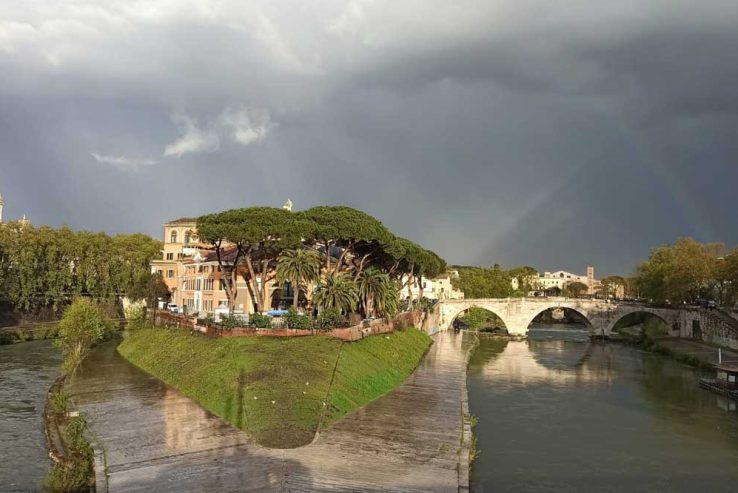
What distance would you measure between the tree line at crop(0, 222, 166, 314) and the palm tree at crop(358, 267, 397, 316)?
54.1m

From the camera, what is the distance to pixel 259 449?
28.5m

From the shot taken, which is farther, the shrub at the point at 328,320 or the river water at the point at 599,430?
the shrub at the point at 328,320

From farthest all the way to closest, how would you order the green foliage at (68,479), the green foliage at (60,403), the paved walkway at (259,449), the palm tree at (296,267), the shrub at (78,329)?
the shrub at (78,329), the palm tree at (296,267), the green foliage at (60,403), the green foliage at (68,479), the paved walkway at (259,449)

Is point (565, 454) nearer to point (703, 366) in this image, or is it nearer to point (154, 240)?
point (703, 366)

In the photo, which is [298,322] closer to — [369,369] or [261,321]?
[261,321]

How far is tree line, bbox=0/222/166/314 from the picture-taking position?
328 feet

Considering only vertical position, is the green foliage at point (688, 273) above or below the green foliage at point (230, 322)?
above

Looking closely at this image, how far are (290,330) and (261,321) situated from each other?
282cm

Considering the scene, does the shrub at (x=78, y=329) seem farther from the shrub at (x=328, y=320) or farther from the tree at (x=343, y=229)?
the shrub at (x=328, y=320)

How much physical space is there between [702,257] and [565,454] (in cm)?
7201

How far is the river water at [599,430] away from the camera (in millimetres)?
33219

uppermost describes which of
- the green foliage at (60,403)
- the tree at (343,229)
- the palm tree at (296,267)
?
the tree at (343,229)

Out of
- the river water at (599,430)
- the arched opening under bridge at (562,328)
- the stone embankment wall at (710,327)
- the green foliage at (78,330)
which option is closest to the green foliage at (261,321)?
the river water at (599,430)

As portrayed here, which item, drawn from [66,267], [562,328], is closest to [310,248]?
[66,267]
